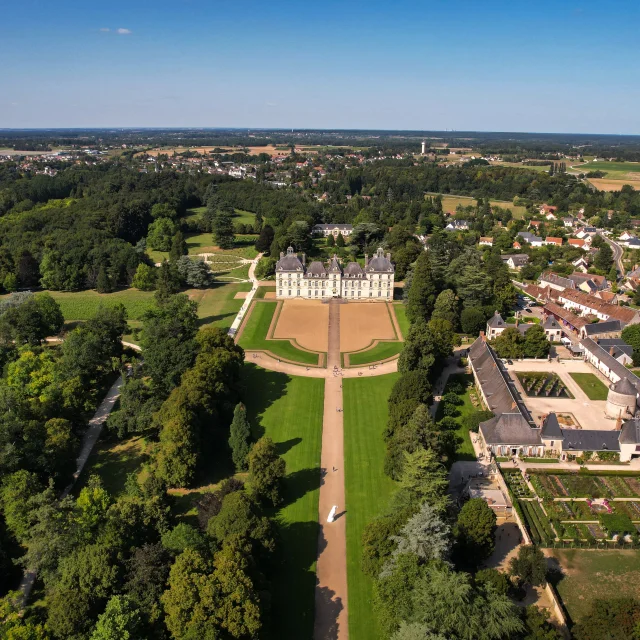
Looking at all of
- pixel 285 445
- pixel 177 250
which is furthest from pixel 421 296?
pixel 177 250

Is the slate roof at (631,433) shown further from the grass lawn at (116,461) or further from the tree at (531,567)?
the grass lawn at (116,461)

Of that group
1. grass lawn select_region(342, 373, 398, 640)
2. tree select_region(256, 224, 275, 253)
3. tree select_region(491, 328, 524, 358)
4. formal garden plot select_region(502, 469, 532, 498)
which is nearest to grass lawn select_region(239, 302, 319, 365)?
grass lawn select_region(342, 373, 398, 640)

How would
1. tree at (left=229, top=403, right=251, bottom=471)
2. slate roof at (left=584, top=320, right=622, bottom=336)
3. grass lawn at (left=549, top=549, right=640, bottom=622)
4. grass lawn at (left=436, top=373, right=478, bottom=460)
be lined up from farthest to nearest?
slate roof at (left=584, top=320, right=622, bottom=336)
grass lawn at (left=436, top=373, right=478, bottom=460)
tree at (left=229, top=403, right=251, bottom=471)
grass lawn at (left=549, top=549, right=640, bottom=622)

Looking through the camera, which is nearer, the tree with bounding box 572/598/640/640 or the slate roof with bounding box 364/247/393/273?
the tree with bounding box 572/598/640/640

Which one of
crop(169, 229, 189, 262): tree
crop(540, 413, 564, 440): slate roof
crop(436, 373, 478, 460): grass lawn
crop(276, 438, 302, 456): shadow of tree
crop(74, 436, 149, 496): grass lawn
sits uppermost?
crop(169, 229, 189, 262): tree

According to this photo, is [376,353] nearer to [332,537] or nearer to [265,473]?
[265,473]

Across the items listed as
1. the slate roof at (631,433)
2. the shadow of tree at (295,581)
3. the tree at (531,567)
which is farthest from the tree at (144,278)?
the tree at (531,567)

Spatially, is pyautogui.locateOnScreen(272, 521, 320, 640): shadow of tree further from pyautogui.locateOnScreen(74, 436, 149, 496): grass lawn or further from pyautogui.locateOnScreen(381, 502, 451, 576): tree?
pyautogui.locateOnScreen(74, 436, 149, 496): grass lawn
